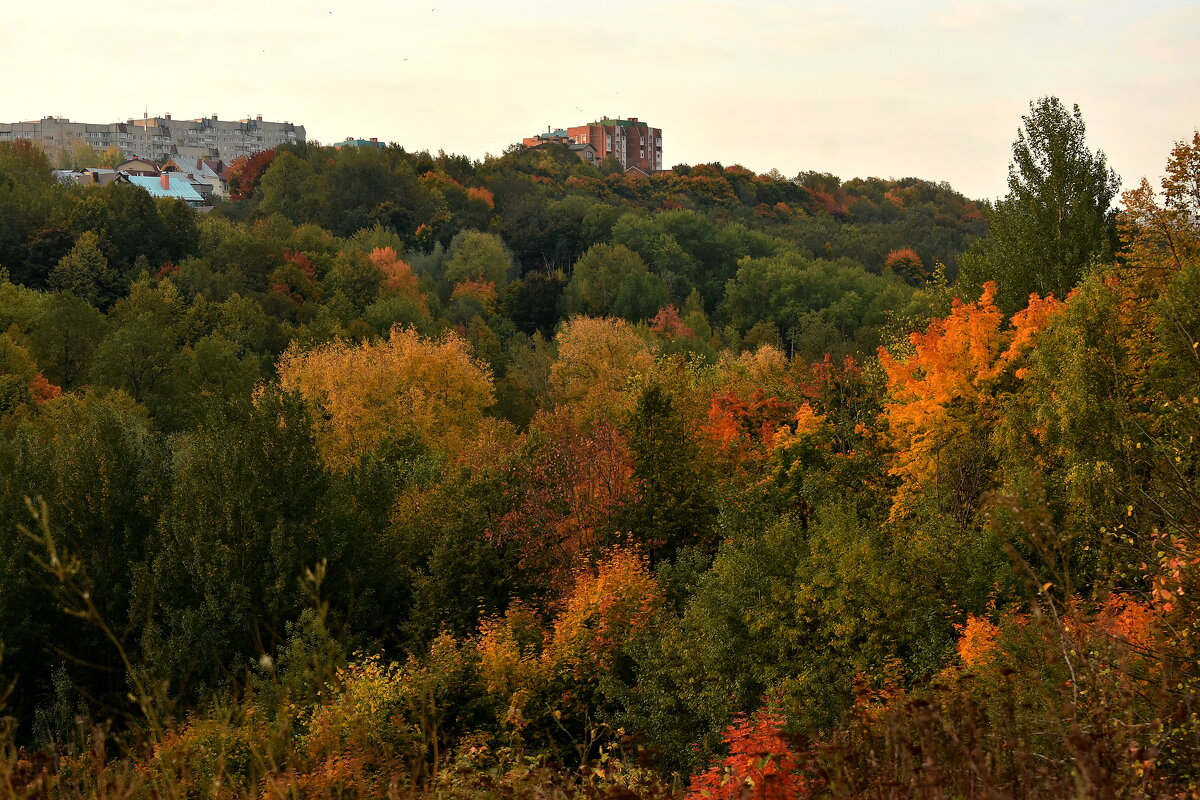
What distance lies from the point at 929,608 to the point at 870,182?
133 meters

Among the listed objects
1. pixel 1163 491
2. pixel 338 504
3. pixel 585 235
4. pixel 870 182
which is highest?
pixel 870 182

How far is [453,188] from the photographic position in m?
94.9

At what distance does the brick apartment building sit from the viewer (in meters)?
165

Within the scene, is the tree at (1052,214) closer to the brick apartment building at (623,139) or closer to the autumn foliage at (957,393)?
the autumn foliage at (957,393)

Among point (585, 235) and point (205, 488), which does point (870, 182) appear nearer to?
point (585, 235)

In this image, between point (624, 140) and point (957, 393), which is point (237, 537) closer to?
point (957, 393)

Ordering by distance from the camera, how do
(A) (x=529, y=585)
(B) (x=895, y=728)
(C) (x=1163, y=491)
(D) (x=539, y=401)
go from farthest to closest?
1. (D) (x=539, y=401)
2. (A) (x=529, y=585)
3. (C) (x=1163, y=491)
4. (B) (x=895, y=728)

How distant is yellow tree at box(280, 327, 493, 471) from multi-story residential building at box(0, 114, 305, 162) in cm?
13093

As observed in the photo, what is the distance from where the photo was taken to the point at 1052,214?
89.0 ft

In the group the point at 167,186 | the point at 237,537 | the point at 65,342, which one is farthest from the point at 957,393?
the point at 167,186

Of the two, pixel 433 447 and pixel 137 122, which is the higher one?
pixel 137 122

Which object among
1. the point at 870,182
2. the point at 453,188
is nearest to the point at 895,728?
the point at 453,188

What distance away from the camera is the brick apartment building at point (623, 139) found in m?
165

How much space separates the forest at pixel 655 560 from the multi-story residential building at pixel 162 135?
14276cm
